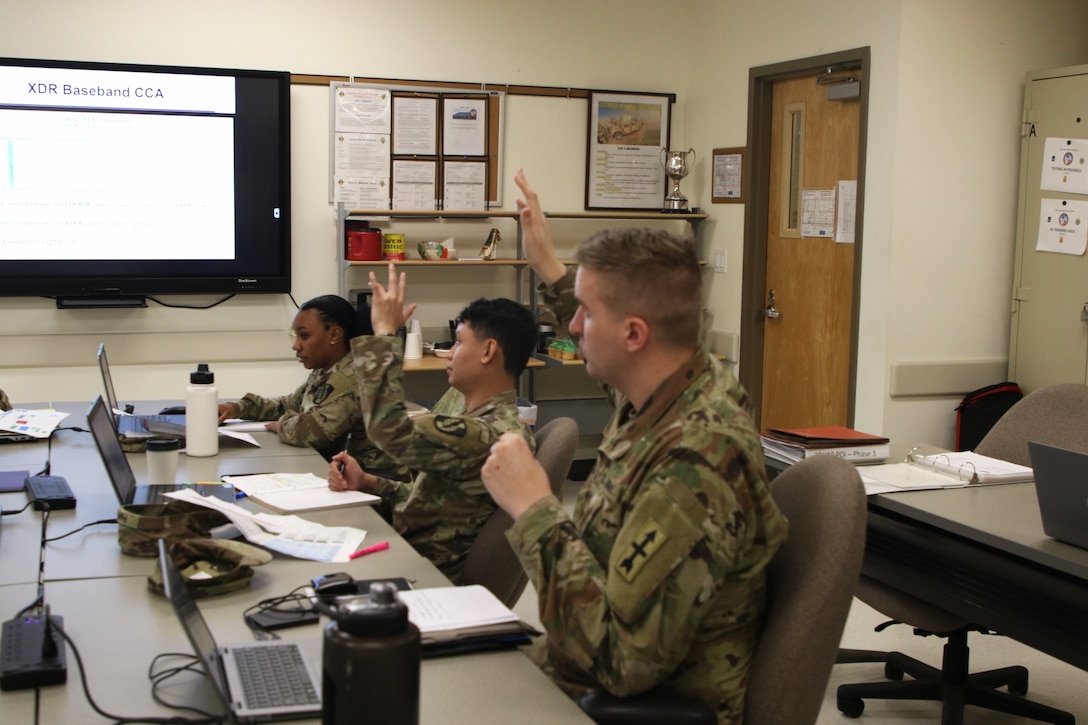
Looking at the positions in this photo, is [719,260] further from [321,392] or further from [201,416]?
[201,416]

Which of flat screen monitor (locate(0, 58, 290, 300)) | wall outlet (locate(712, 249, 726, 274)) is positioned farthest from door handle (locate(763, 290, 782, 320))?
flat screen monitor (locate(0, 58, 290, 300))

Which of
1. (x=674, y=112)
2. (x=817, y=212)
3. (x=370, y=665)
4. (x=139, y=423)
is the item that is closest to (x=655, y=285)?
(x=370, y=665)

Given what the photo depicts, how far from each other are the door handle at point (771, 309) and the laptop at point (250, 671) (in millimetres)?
4074

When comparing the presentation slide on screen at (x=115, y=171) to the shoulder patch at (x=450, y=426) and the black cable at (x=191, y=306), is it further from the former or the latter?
the shoulder patch at (x=450, y=426)

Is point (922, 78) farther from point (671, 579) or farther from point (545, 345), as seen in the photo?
point (671, 579)

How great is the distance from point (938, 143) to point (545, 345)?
212cm

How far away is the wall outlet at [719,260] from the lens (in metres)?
5.56

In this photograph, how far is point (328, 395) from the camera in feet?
10.4

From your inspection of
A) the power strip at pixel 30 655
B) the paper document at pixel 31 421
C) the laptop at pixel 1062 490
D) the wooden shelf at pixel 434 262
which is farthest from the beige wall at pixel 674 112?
the power strip at pixel 30 655

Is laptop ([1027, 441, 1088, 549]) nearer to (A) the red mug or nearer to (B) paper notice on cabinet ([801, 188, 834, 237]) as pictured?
(B) paper notice on cabinet ([801, 188, 834, 237])

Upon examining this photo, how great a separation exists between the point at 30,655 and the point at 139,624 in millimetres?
199

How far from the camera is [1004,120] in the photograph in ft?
14.7

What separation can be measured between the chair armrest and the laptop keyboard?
15.3 inches

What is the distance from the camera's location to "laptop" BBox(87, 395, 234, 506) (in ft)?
7.16
